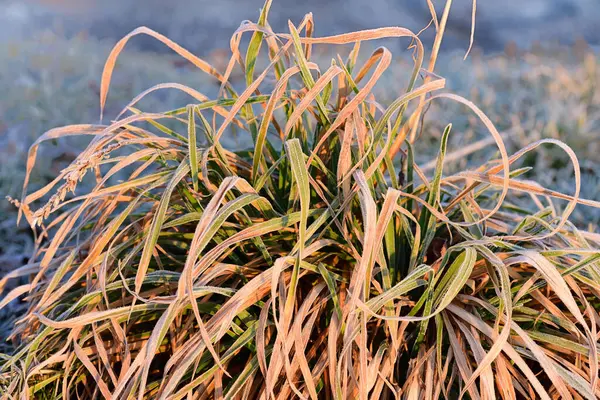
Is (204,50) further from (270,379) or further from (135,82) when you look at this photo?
(270,379)

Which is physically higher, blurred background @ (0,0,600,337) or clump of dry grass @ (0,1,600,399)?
clump of dry grass @ (0,1,600,399)

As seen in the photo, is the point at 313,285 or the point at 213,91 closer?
the point at 313,285

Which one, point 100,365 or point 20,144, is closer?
point 100,365

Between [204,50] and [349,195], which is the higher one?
[349,195]

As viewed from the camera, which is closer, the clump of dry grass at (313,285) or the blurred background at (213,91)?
the clump of dry grass at (313,285)

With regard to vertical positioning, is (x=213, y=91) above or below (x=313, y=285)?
below

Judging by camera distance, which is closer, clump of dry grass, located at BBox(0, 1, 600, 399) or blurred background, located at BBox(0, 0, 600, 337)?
clump of dry grass, located at BBox(0, 1, 600, 399)

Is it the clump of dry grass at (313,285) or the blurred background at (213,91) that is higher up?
the clump of dry grass at (313,285)

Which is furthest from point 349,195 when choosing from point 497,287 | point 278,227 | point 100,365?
point 100,365
